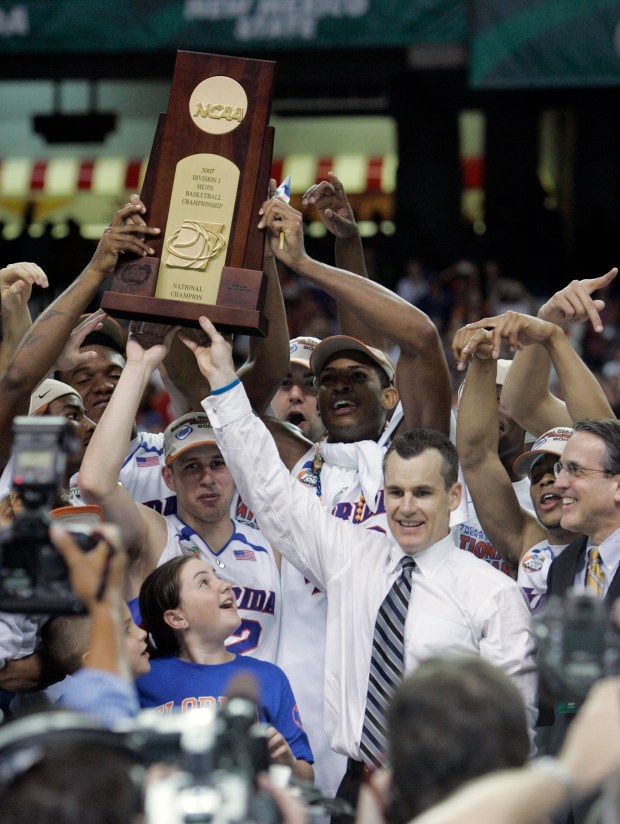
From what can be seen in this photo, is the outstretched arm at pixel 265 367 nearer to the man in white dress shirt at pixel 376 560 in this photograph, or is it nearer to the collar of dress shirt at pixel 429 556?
the man in white dress shirt at pixel 376 560

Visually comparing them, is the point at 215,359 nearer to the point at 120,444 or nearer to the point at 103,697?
the point at 120,444

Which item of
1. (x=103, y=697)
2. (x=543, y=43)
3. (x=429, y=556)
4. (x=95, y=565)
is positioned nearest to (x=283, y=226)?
(x=429, y=556)

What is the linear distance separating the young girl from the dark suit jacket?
33.4 inches

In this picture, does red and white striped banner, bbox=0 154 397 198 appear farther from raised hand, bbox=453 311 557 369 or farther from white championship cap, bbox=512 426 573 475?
raised hand, bbox=453 311 557 369

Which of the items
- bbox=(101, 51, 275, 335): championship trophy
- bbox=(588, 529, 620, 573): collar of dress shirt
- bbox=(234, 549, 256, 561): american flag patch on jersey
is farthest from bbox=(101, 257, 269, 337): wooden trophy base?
bbox=(588, 529, 620, 573): collar of dress shirt

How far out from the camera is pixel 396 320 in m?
4.28

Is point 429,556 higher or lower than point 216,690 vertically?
higher

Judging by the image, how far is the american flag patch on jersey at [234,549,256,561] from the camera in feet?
14.6

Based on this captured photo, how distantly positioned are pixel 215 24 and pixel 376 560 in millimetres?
7112

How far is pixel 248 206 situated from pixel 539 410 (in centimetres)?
145

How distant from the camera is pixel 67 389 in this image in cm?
482

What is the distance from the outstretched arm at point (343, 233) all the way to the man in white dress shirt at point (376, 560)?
38.5 inches

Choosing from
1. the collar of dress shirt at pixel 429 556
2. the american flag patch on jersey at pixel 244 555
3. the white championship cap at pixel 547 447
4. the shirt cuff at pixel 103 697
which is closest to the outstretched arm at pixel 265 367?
the american flag patch on jersey at pixel 244 555

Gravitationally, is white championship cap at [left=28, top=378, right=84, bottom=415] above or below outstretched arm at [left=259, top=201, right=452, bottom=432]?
below
